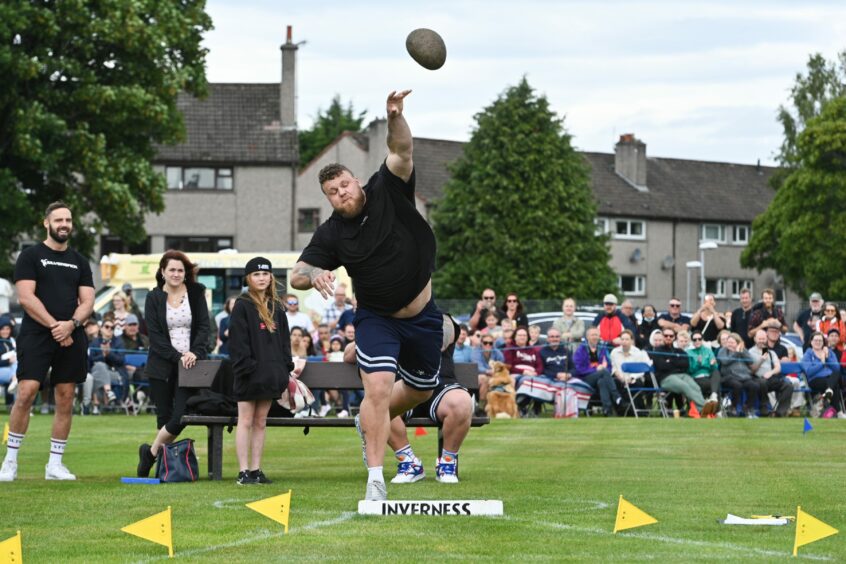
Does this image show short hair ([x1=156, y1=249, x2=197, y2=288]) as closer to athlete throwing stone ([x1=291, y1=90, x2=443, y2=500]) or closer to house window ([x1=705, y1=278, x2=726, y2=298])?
athlete throwing stone ([x1=291, y1=90, x2=443, y2=500])

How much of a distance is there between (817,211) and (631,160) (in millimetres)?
15164

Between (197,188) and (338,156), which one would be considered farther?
(338,156)

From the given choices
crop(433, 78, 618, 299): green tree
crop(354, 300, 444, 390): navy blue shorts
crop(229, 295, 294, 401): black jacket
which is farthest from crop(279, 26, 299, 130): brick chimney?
crop(354, 300, 444, 390): navy blue shorts

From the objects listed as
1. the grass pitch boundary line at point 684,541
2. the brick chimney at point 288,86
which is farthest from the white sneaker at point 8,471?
the brick chimney at point 288,86

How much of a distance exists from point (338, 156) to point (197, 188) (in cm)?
1097

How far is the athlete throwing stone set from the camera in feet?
30.2

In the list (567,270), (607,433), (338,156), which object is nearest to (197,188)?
(338,156)

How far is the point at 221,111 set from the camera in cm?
6278

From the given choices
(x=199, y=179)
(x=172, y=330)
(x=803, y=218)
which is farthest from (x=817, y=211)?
(x=172, y=330)

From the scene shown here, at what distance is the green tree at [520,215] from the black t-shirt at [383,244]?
165 feet

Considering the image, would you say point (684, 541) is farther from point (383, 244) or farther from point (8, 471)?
point (8, 471)

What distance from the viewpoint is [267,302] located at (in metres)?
11.6

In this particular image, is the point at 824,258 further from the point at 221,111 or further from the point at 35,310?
the point at 35,310

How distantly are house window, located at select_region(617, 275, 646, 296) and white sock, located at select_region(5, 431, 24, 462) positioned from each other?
65.2 meters
